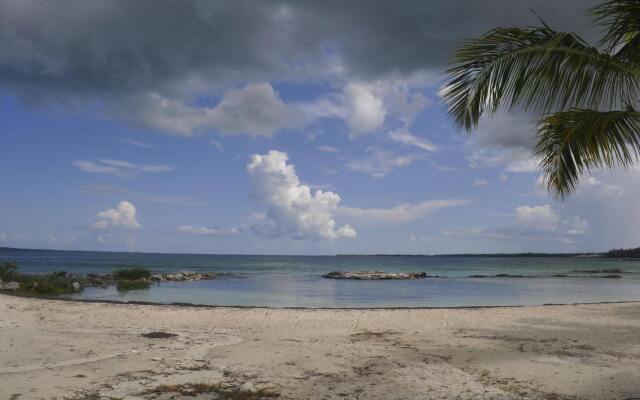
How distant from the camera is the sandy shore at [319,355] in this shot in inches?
255

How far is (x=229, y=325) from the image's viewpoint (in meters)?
12.9

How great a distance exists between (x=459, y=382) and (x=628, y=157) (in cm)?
365

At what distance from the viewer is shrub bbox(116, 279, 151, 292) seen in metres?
28.9

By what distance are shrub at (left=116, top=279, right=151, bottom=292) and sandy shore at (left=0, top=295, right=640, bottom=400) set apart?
557 inches

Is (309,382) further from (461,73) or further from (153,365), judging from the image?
(461,73)

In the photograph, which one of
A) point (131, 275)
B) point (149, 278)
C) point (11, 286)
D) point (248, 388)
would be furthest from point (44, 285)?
point (248, 388)

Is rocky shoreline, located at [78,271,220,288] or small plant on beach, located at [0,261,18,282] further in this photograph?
rocky shoreline, located at [78,271,220,288]

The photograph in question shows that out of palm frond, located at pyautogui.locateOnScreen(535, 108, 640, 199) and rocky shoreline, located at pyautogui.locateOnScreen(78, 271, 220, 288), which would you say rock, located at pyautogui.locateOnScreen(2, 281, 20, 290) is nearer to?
rocky shoreline, located at pyautogui.locateOnScreen(78, 271, 220, 288)

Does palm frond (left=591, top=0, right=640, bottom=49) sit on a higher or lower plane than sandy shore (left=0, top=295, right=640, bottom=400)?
higher

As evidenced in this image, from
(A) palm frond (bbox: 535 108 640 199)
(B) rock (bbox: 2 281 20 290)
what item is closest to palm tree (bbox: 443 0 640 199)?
(A) palm frond (bbox: 535 108 640 199)

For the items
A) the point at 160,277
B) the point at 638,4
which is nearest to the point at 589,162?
the point at 638,4

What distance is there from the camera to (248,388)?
650cm

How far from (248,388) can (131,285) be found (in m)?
26.9

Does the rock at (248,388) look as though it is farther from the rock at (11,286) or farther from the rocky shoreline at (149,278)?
the rocky shoreline at (149,278)
